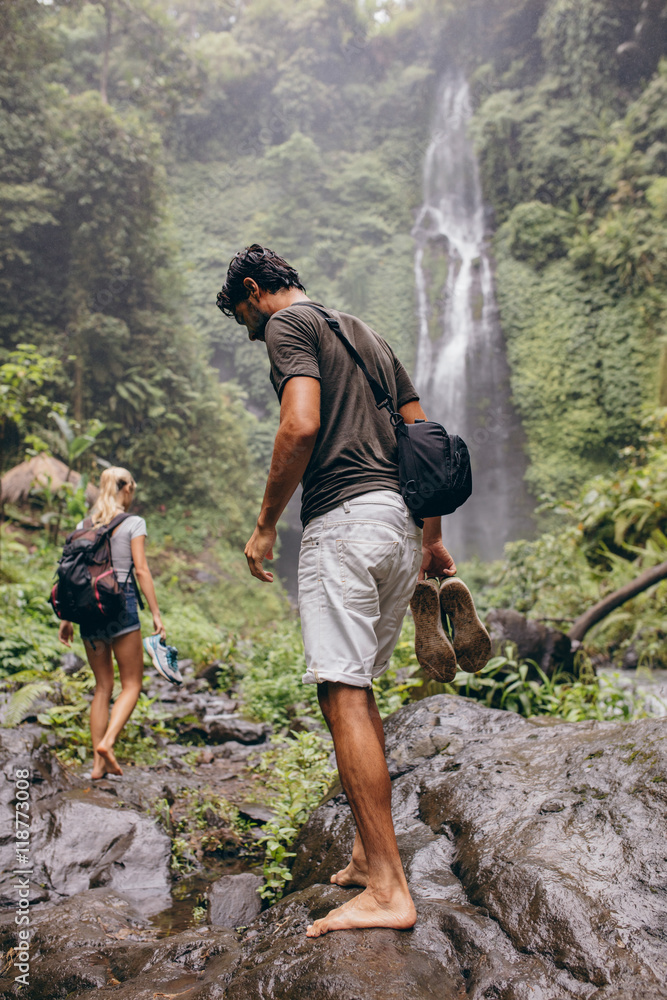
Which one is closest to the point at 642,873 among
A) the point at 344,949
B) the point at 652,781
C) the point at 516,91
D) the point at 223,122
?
the point at 652,781

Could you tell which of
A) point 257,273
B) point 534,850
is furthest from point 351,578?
point 257,273

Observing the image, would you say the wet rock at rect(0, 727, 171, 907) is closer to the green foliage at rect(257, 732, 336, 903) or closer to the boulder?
the boulder

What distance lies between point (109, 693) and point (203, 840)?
1034mm

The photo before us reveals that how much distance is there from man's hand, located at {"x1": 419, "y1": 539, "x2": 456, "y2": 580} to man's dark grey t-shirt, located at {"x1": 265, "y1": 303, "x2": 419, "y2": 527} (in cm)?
48

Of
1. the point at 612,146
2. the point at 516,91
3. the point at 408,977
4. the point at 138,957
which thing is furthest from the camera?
the point at 516,91

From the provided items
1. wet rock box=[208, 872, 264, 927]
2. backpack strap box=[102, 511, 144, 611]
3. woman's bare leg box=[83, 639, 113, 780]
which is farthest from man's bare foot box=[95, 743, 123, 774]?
wet rock box=[208, 872, 264, 927]

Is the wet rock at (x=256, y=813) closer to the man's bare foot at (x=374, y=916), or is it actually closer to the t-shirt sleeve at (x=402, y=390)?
the man's bare foot at (x=374, y=916)

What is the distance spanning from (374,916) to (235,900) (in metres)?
1.11

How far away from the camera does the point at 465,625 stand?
89.9 inches

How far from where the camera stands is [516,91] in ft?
72.1

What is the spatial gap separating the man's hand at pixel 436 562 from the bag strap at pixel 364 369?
57 cm

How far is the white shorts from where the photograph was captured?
1702 mm

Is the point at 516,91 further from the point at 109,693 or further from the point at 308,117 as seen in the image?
the point at 109,693

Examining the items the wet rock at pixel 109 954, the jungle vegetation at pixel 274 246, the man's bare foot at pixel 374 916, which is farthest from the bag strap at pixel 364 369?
the jungle vegetation at pixel 274 246
